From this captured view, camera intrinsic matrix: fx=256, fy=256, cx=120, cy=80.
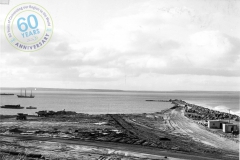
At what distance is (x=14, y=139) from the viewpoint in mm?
32969

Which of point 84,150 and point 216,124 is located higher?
point 216,124

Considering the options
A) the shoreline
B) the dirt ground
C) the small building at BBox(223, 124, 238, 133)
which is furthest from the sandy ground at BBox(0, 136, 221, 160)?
the small building at BBox(223, 124, 238, 133)

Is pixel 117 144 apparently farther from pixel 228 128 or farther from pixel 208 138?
pixel 228 128

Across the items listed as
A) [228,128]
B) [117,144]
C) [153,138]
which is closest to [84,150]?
[117,144]

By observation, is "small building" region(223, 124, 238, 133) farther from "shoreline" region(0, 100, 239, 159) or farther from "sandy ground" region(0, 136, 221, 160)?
"sandy ground" region(0, 136, 221, 160)

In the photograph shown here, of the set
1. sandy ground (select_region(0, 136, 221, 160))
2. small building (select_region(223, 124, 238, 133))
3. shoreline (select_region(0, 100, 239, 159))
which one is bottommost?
sandy ground (select_region(0, 136, 221, 160))

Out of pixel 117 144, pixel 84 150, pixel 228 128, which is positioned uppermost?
pixel 228 128

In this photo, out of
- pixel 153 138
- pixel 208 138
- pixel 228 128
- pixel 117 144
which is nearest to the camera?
pixel 117 144

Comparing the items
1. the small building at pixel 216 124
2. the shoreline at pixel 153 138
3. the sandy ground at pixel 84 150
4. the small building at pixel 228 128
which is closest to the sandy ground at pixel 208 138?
the shoreline at pixel 153 138

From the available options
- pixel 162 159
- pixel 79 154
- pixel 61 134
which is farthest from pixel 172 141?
pixel 61 134

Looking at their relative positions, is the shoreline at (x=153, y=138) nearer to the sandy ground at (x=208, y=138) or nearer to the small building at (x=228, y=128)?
the sandy ground at (x=208, y=138)

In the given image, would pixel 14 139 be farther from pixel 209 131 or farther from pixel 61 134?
pixel 209 131

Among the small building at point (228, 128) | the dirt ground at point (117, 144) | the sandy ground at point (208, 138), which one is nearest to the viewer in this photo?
the dirt ground at point (117, 144)

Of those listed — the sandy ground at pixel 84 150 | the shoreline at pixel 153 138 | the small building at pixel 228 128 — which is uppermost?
the small building at pixel 228 128
